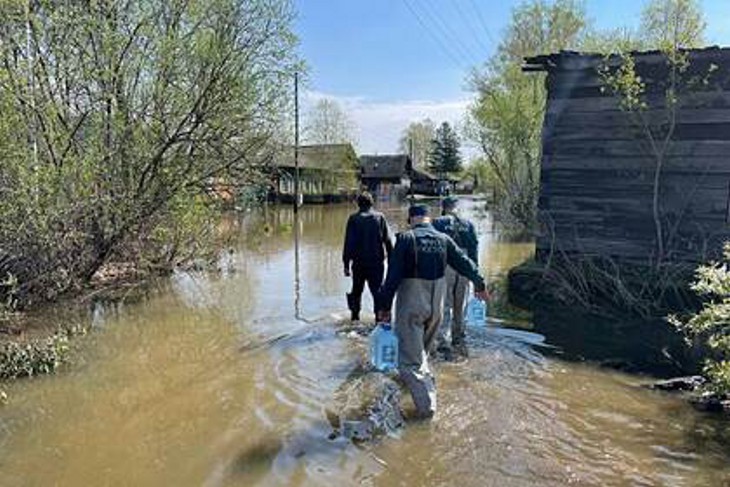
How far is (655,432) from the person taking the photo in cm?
619

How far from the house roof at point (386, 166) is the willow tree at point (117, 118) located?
59.7 m

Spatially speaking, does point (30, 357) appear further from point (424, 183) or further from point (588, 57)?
point (424, 183)

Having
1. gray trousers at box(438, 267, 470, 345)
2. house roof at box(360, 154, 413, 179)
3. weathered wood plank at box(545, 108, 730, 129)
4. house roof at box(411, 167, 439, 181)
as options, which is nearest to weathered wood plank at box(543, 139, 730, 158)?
weathered wood plank at box(545, 108, 730, 129)

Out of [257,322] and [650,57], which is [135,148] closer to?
[257,322]

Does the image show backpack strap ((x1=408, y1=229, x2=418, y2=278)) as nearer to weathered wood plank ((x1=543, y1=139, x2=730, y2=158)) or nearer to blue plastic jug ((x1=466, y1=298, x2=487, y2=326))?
blue plastic jug ((x1=466, y1=298, x2=487, y2=326))

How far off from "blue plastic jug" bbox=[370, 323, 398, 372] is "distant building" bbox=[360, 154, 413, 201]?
209 feet

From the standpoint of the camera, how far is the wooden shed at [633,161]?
1124 cm

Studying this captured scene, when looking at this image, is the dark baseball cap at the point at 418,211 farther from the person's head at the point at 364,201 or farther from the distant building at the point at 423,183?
the distant building at the point at 423,183

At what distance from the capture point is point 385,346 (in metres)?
6.98

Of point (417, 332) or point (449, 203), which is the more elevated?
point (449, 203)

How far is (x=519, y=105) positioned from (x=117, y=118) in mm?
20501

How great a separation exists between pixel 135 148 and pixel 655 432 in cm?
942

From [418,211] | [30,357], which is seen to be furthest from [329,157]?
[418,211]

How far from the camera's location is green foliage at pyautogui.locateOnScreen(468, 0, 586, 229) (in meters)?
28.8
